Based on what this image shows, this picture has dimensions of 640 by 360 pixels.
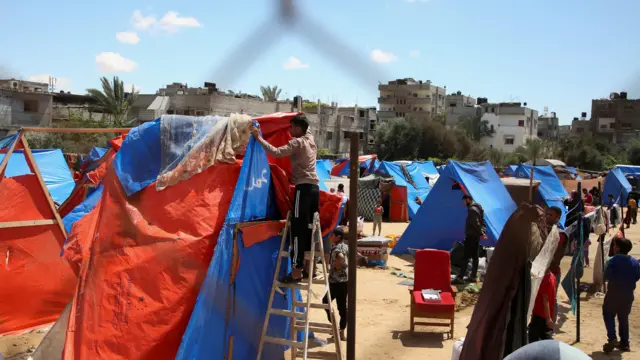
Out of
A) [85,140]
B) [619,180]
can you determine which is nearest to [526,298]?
[619,180]

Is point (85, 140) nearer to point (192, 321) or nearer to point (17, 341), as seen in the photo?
point (17, 341)

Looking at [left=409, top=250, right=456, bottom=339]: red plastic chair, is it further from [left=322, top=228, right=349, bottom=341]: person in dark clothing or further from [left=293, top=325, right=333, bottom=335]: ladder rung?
[left=293, top=325, right=333, bottom=335]: ladder rung

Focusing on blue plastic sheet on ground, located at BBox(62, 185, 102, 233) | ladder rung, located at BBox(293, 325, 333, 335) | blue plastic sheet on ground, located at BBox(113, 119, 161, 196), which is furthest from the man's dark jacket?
blue plastic sheet on ground, located at BBox(113, 119, 161, 196)

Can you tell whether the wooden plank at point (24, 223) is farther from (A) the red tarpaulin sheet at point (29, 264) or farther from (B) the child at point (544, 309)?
(B) the child at point (544, 309)

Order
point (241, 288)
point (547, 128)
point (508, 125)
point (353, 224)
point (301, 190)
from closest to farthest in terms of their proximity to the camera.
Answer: point (353, 224), point (241, 288), point (301, 190), point (508, 125), point (547, 128)

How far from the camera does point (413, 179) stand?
21500mm

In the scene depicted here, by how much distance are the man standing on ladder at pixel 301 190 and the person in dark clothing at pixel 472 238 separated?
17.8 feet

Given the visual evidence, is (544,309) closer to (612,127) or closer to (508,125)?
(612,127)

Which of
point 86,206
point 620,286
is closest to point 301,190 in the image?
point 620,286

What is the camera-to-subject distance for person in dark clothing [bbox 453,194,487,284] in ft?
32.1

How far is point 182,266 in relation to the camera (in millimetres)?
4586

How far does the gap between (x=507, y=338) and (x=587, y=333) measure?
4.43m

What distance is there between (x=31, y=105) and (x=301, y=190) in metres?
37.0

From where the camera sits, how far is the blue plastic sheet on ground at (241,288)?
4.52m
